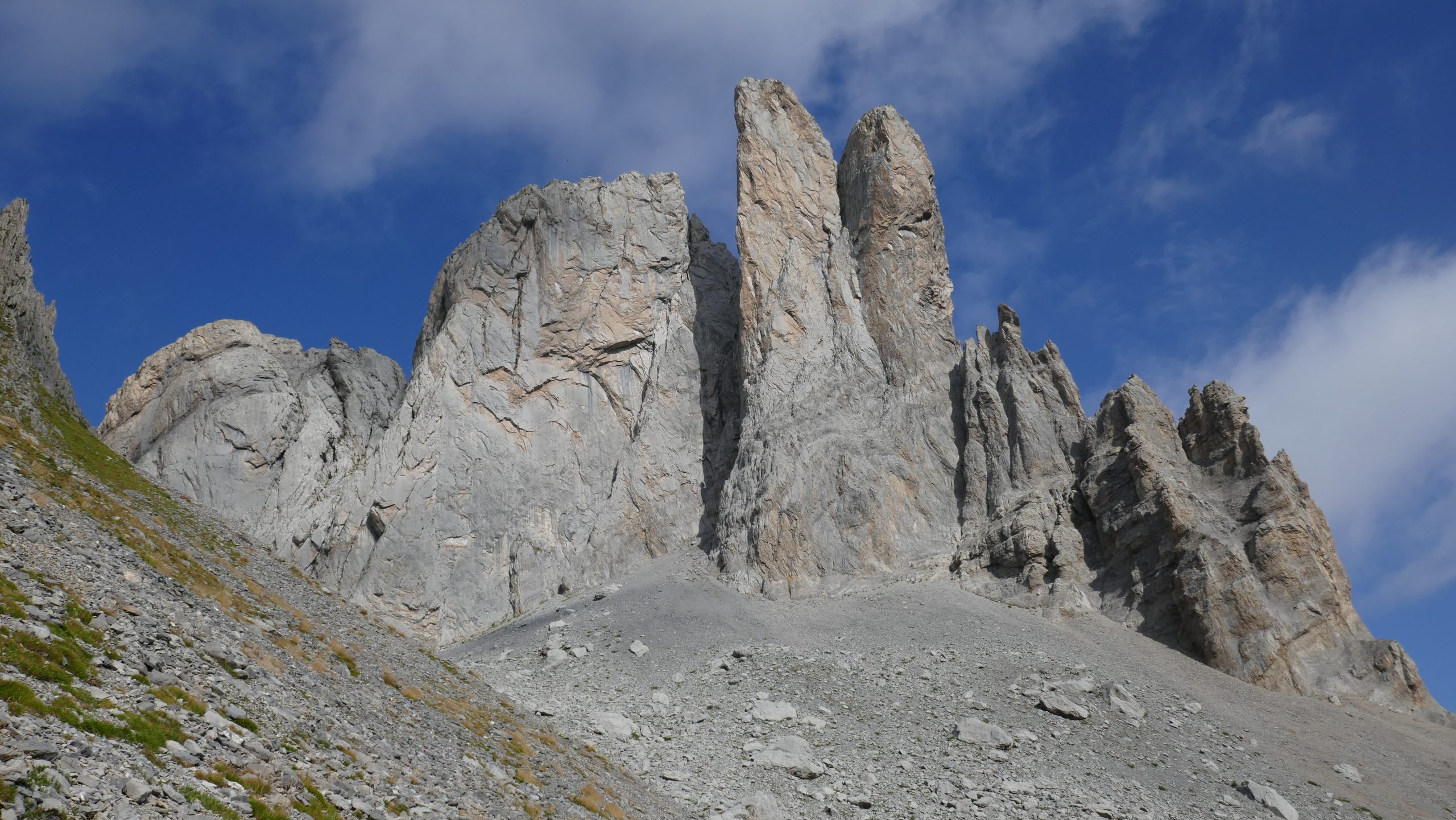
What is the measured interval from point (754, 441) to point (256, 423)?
43239 mm

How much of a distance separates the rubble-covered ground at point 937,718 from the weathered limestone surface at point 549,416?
42.5 feet

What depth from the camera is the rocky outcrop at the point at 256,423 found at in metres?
76.0

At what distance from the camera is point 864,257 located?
77812 mm

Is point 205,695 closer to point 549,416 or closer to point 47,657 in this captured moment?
point 47,657

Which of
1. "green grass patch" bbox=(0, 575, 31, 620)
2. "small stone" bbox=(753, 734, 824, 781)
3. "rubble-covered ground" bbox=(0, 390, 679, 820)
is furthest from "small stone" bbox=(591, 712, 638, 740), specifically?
"green grass patch" bbox=(0, 575, 31, 620)

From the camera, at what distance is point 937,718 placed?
42.5 m

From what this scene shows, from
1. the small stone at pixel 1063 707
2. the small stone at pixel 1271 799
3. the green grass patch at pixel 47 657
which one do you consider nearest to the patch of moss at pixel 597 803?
the green grass patch at pixel 47 657

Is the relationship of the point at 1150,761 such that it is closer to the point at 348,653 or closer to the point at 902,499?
the point at 902,499

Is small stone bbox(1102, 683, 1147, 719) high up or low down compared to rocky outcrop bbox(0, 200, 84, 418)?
down

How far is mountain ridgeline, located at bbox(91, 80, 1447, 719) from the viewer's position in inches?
2242

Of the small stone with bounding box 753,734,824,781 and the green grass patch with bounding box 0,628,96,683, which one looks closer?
the green grass patch with bounding box 0,628,96,683

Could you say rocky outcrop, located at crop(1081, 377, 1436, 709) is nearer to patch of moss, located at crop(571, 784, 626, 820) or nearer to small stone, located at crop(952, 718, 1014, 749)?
small stone, located at crop(952, 718, 1014, 749)

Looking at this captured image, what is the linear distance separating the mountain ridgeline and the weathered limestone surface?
0.22 meters

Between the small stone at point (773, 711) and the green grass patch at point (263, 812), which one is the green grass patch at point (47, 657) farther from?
the small stone at point (773, 711)
